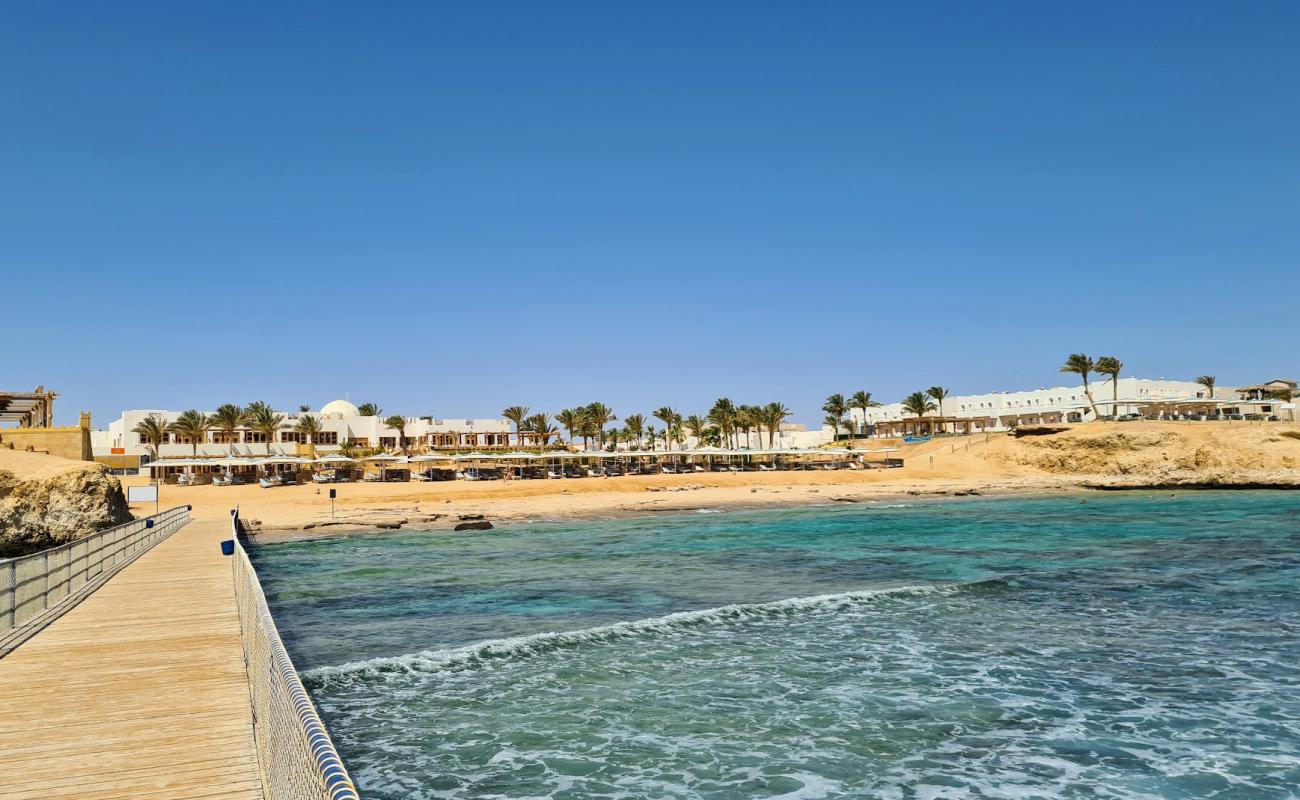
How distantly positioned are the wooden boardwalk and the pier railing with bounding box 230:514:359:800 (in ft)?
1.68

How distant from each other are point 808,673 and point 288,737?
1071 cm

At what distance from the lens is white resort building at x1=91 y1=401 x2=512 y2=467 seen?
89375mm

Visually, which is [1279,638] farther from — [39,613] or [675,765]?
[39,613]

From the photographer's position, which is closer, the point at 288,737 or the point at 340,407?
the point at 288,737

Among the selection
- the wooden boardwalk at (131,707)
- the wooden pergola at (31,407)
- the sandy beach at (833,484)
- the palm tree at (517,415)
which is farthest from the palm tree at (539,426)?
the wooden boardwalk at (131,707)

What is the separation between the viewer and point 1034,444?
274 ft

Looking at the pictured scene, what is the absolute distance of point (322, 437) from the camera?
106 m

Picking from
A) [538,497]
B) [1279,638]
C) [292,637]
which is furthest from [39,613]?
[538,497]

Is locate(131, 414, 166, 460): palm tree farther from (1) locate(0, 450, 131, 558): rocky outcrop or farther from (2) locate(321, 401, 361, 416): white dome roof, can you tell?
(1) locate(0, 450, 131, 558): rocky outcrop

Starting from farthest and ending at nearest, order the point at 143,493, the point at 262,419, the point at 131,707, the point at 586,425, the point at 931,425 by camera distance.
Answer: the point at 931,425, the point at 586,425, the point at 262,419, the point at 143,493, the point at 131,707

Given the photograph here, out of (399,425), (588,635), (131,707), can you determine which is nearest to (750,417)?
(399,425)

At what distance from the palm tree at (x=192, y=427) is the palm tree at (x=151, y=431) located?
1.20 meters

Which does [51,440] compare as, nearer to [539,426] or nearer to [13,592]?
[13,592]

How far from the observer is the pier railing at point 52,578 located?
41.8 feet
